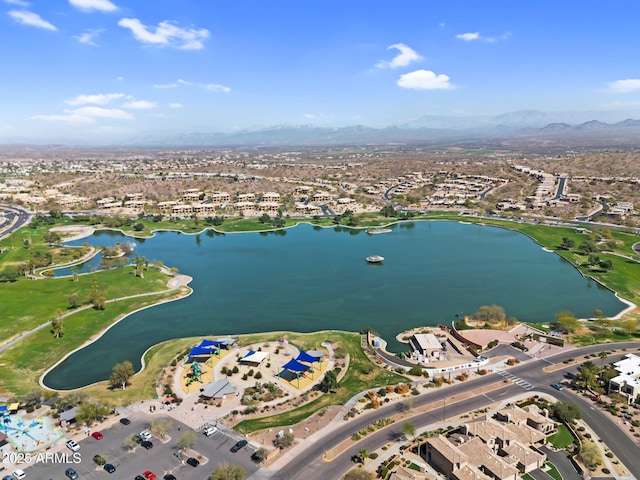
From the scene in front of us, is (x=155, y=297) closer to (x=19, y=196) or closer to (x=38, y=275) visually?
(x=38, y=275)

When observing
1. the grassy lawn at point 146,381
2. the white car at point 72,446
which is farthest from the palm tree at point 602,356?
the white car at point 72,446

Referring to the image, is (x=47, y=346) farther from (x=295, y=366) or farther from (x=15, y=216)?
(x=15, y=216)

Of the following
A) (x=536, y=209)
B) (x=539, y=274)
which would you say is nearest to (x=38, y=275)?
(x=539, y=274)

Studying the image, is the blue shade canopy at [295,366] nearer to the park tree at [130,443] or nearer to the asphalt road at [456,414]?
the asphalt road at [456,414]

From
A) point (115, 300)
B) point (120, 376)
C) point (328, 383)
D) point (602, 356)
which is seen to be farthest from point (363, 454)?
point (115, 300)

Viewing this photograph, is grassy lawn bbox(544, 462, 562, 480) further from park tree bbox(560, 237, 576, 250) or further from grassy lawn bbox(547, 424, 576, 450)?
park tree bbox(560, 237, 576, 250)

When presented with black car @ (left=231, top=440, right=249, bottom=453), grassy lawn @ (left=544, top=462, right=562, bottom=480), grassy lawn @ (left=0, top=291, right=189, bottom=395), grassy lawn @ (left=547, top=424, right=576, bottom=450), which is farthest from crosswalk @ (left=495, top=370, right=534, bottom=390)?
grassy lawn @ (left=0, top=291, right=189, bottom=395)
